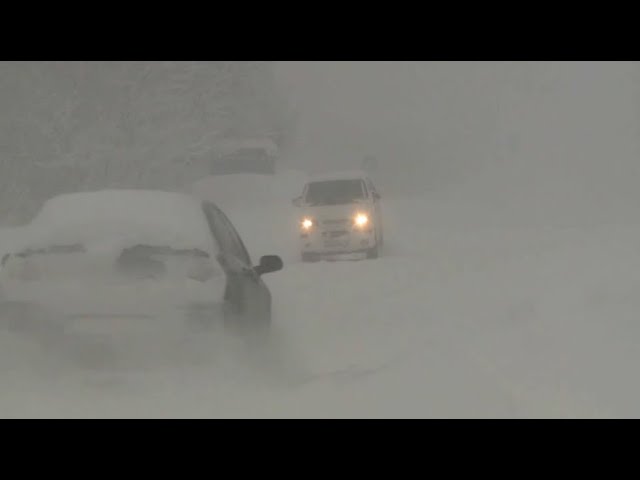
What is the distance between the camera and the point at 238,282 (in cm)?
741

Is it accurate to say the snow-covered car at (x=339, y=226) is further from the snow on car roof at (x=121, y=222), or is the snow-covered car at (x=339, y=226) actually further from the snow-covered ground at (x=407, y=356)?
the snow on car roof at (x=121, y=222)

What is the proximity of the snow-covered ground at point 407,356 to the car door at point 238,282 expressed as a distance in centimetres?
26

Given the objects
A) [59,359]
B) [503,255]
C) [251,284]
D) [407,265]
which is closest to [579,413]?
[251,284]

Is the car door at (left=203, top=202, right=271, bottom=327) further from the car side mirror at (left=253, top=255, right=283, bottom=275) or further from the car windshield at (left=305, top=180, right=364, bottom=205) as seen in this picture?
the car windshield at (left=305, top=180, right=364, bottom=205)

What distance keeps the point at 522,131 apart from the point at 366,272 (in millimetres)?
52342

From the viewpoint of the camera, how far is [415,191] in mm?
54562

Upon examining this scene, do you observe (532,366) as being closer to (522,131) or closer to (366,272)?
(366,272)

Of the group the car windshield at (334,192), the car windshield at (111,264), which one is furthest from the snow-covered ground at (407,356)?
the car windshield at (334,192)

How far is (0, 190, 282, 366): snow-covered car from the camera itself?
6688mm

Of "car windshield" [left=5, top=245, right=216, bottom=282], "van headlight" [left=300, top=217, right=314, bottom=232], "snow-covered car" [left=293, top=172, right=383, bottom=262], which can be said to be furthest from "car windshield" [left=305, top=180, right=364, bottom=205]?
"car windshield" [left=5, top=245, right=216, bottom=282]

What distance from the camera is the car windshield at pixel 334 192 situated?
2033 cm

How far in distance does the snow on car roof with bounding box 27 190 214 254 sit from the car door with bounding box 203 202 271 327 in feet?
0.85

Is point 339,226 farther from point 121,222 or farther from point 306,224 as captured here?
point 121,222

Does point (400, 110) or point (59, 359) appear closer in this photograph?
point (59, 359)
